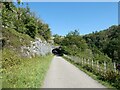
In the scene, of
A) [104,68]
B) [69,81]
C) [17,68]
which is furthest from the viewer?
[104,68]

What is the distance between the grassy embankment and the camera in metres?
13.2

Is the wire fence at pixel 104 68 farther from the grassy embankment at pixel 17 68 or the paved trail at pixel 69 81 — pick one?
the grassy embankment at pixel 17 68

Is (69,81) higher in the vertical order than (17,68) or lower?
lower

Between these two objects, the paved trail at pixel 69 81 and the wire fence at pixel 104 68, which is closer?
the paved trail at pixel 69 81

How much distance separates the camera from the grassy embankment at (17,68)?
13173 millimetres

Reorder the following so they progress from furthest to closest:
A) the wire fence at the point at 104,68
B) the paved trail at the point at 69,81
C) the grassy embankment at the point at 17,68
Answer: the wire fence at the point at 104,68 < the paved trail at the point at 69,81 < the grassy embankment at the point at 17,68

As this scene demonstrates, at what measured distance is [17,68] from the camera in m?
19.0

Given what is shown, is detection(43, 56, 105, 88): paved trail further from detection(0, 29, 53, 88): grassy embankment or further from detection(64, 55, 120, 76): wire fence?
detection(64, 55, 120, 76): wire fence

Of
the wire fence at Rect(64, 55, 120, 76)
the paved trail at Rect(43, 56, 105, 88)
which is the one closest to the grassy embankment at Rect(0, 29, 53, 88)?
the paved trail at Rect(43, 56, 105, 88)

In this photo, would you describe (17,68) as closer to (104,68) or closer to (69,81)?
(69,81)

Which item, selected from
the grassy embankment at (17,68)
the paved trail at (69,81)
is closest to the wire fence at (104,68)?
the paved trail at (69,81)

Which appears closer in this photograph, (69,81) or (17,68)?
(69,81)

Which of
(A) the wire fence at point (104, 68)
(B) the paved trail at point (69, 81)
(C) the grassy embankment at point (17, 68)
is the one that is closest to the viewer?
(C) the grassy embankment at point (17, 68)

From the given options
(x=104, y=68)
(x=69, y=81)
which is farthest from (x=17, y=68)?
(x=104, y=68)
